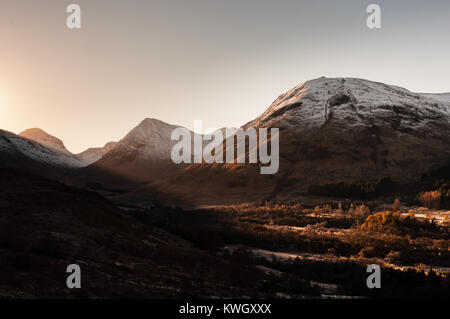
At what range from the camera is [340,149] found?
12094cm

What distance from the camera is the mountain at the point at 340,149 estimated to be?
9975 centimetres

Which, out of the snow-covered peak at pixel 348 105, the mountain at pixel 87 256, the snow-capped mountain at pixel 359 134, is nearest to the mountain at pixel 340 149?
the snow-capped mountain at pixel 359 134

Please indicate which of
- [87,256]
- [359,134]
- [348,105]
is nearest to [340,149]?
[359,134]

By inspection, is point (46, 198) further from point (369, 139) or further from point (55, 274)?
point (369, 139)

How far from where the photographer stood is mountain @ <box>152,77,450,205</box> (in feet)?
327

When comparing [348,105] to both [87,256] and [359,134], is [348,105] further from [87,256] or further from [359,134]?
[87,256]
